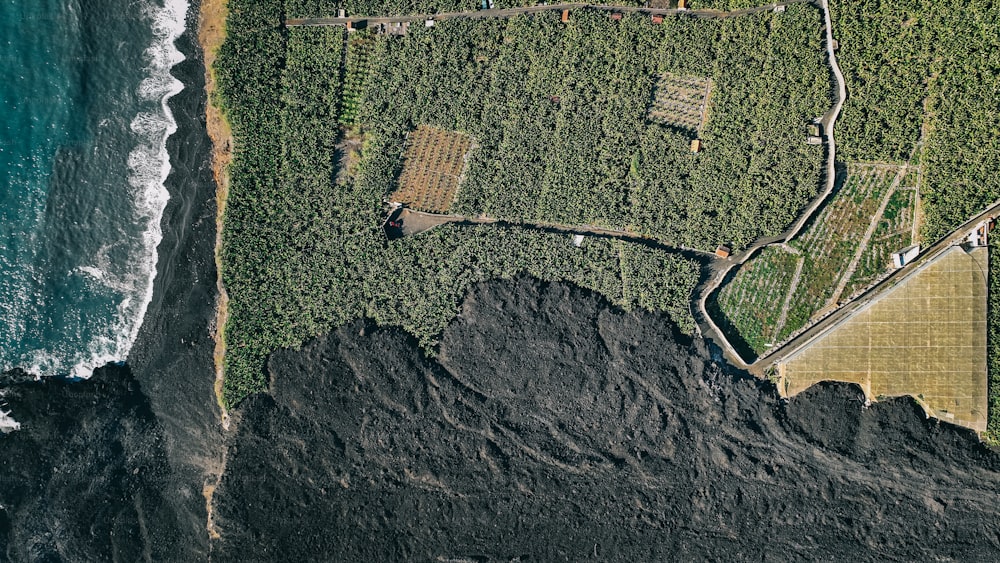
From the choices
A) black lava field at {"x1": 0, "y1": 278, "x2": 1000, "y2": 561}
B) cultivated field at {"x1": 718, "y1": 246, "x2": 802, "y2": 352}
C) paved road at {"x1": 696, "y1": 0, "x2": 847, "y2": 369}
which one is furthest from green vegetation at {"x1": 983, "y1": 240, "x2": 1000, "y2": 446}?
cultivated field at {"x1": 718, "y1": 246, "x2": 802, "y2": 352}

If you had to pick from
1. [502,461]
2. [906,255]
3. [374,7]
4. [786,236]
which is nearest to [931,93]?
[906,255]

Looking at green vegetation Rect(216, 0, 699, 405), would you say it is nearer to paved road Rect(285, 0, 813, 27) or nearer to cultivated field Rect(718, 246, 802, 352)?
paved road Rect(285, 0, 813, 27)

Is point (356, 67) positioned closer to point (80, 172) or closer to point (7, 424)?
point (80, 172)

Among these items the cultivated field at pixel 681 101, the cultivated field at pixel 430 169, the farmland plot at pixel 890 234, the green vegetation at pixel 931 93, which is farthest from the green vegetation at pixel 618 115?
the farmland plot at pixel 890 234

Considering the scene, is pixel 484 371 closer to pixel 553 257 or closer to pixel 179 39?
pixel 553 257

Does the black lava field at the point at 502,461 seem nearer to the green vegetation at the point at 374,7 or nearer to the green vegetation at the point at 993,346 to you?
the green vegetation at the point at 993,346

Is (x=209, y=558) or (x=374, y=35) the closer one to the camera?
(x=209, y=558)

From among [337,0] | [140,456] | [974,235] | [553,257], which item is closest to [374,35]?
[337,0]
